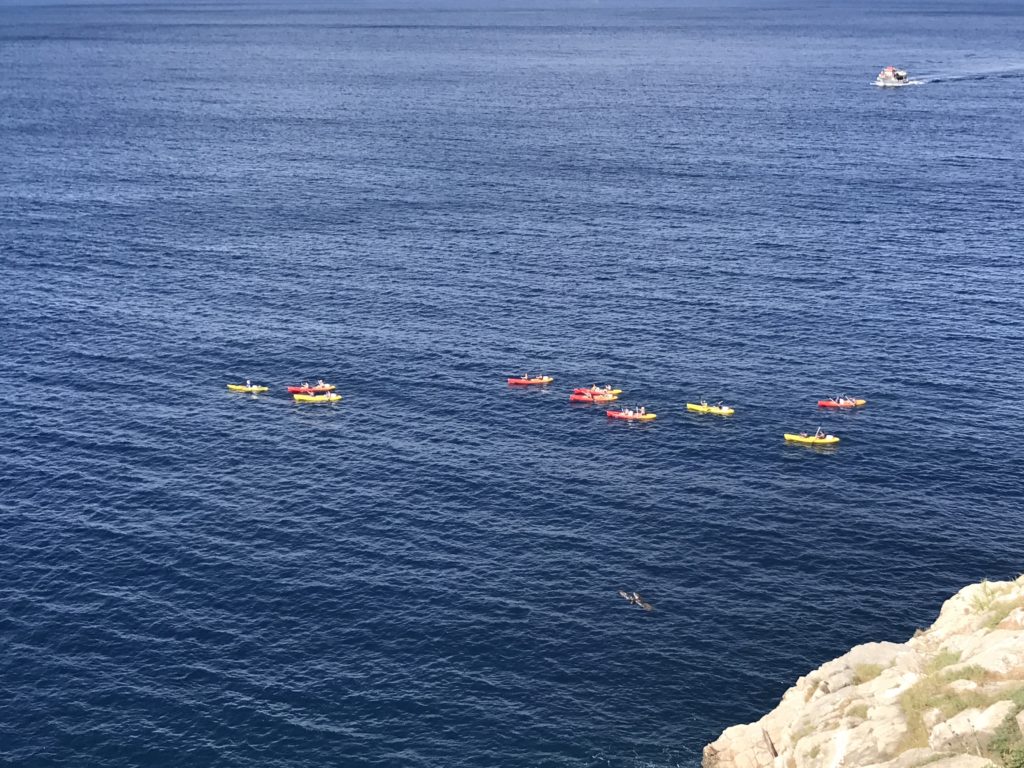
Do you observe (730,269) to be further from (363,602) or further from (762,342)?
(363,602)

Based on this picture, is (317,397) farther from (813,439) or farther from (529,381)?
(813,439)

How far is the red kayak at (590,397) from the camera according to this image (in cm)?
14662

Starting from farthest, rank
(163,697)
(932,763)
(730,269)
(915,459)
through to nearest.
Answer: (730,269)
(915,459)
(163,697)
(932,763)

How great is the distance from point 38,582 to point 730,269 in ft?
377

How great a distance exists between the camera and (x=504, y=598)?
110188 millimetres

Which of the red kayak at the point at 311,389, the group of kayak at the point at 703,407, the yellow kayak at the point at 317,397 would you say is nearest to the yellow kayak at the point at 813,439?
the group of kayak at the point at 703,407

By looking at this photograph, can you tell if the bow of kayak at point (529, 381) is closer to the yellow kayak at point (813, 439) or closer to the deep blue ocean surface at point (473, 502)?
the deep blue ocean surface at point (473, 502)

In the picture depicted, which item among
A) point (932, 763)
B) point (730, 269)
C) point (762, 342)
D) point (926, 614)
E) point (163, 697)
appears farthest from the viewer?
point (730, 269)

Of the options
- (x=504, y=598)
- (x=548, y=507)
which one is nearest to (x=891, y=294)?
(x=548, y=507)

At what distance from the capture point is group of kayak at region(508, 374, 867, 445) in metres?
137

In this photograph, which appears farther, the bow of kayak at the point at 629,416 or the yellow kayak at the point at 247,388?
the yellow kayak at the point at 247,388

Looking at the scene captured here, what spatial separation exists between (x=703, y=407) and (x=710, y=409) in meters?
0.86

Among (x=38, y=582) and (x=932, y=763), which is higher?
(x=932, y=763)

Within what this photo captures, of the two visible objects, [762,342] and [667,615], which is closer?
[667,615]
